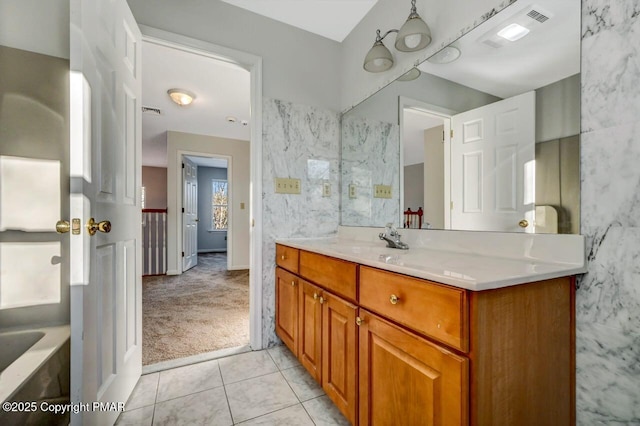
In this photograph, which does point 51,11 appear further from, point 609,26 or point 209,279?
point 209,279

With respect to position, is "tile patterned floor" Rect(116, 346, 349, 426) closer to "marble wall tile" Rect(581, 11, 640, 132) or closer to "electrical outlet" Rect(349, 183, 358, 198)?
"electrical outlet" Rect(349, 183, 358, 198)

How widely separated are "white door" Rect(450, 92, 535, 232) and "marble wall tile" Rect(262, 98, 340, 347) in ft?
3.23

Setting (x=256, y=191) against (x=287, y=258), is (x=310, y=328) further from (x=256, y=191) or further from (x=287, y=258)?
(x=256, y=191)

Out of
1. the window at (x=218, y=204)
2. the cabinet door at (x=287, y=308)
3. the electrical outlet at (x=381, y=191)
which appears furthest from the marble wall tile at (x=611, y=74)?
the window at (x=218, y=204)

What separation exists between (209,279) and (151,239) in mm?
1293

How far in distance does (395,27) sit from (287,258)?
1.60 m

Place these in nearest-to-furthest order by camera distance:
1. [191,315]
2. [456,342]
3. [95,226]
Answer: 1. [456,342]
2. [95,226]
3. [191,315]

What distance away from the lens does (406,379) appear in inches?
31.1

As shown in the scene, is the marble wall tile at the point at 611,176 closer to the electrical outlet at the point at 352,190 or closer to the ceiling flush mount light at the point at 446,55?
the ceiling flush mount light at the point at 446,55

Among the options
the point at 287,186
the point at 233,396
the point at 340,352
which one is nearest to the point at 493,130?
the point at 340,352

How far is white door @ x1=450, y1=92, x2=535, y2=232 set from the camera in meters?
1.02

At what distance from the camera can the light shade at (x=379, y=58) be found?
1612 millimetres

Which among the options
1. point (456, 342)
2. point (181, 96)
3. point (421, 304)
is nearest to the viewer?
point (456, 342)

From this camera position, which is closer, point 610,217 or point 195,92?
point 610,217
